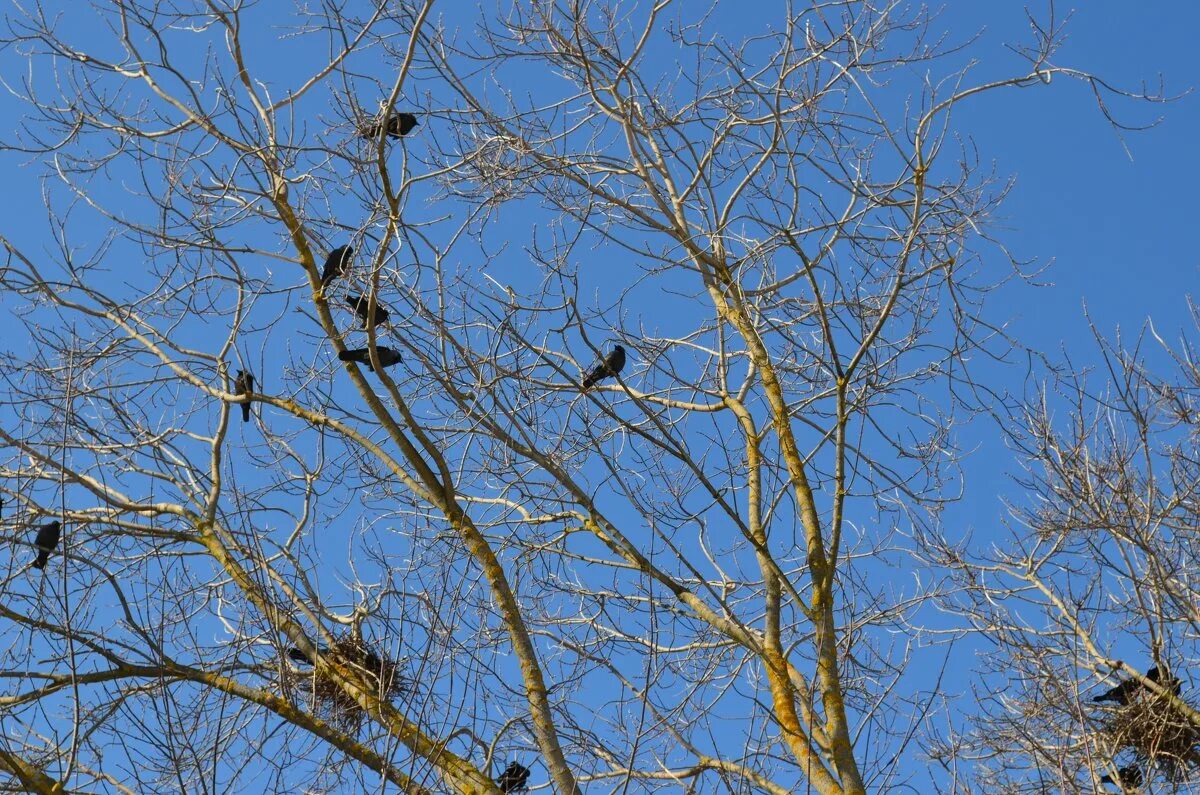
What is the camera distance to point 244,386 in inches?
304

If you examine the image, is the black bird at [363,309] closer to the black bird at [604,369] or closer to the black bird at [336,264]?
the black bird at [336,264]

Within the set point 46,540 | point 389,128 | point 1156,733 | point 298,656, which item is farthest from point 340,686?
point 1156,733

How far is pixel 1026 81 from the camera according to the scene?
19.2 feet

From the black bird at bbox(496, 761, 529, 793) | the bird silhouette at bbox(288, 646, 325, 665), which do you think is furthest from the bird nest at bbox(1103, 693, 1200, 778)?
the bird silhouette at bbox(288, 646, 325, 665)

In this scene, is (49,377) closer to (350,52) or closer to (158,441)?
(158,441)

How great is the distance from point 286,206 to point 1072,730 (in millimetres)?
4579

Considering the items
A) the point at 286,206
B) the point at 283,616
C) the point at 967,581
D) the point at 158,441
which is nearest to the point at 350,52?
the point at 286,206

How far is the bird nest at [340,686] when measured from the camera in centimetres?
618

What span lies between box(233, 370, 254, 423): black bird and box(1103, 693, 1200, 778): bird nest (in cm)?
465

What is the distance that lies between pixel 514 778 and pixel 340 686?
964 mm

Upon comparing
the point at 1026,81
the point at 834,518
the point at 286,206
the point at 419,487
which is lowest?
the point at 834,518

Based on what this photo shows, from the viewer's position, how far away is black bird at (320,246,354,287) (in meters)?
6.14

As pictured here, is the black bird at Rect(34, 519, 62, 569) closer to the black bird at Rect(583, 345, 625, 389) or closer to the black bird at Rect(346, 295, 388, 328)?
A: the black bird at Rect(346, 295, 388, 328)

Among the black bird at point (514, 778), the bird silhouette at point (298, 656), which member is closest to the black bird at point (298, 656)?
the bird silhouette at point (298, 656)
